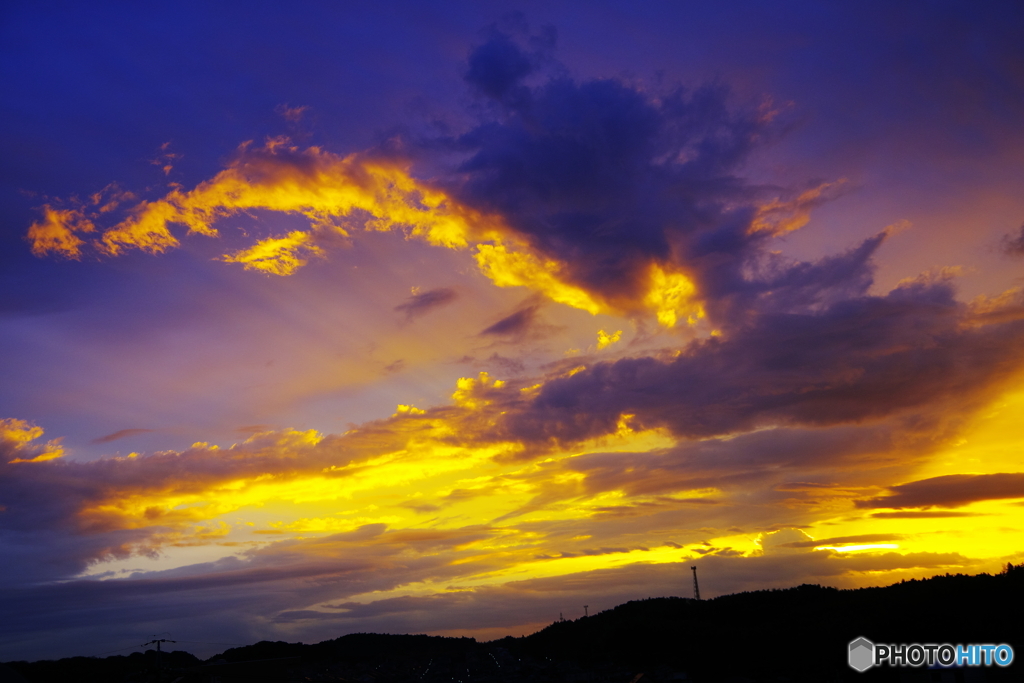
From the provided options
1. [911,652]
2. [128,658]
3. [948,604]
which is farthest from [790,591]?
[128,658]

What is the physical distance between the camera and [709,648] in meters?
93.6

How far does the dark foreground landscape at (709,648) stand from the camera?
6400 cm

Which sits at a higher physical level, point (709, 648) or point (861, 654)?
point (861, 654)

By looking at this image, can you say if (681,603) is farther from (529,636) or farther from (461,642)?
(461,642)

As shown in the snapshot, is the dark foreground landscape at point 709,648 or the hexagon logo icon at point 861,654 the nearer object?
the hexagon logo icon at point 861,654

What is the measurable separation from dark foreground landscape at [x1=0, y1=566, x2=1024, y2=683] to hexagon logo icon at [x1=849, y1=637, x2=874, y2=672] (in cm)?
A: 71

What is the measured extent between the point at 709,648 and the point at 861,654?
3374 cm

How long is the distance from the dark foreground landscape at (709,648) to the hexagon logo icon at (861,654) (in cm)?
71

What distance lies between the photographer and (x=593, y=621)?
6314 inches

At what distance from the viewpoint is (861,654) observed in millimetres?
63188

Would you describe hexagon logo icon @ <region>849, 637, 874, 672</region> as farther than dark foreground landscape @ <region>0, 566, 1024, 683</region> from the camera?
No

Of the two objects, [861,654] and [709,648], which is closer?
[861,654]

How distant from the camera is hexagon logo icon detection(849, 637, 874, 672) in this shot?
2330 inches

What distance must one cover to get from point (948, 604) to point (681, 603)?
84.4 meters
